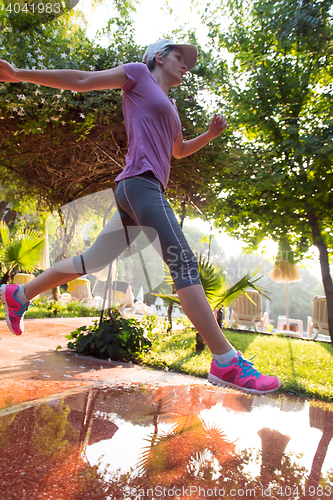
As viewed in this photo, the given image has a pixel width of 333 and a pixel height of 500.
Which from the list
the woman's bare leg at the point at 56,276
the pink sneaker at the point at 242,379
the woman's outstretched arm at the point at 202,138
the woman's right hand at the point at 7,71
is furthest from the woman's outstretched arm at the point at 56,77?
the pink sneaker at the point at 242,379

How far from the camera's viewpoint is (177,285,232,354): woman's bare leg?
1.42 meters

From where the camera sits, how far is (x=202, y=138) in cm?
A: 217

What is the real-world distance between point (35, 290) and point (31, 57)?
2.91 metres

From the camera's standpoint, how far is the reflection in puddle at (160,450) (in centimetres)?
122

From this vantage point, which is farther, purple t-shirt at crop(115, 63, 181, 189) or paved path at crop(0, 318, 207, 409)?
paved path at crop(0, 318, 207, 409)

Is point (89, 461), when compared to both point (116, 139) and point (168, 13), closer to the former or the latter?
point (116, 139)

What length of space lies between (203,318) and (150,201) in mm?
592

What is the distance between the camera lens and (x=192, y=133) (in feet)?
12.9

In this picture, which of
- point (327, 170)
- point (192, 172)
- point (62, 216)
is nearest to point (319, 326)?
point (327, 170)

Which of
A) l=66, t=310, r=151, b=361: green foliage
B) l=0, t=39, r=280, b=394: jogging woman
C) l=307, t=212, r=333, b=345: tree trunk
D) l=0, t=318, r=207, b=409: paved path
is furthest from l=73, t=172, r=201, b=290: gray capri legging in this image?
l=307, t=212, r=333, b=345: tree trunk

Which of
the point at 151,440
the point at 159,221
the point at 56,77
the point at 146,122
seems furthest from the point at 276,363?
the point at 56,77

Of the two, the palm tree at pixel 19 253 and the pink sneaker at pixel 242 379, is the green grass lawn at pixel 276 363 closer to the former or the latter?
the pink sneaker at pixel 242 379

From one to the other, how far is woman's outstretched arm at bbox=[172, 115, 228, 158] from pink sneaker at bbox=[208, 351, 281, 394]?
1.39 metres

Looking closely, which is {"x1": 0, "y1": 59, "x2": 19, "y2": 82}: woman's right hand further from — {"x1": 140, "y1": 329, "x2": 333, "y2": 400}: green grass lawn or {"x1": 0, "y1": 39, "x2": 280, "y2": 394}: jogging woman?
{"x1": 140, "y1": 329, "x2": 333, "y2": 400}: green grass lawn
